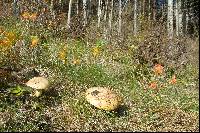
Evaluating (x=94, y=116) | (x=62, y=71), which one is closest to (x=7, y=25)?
(x=62, y=71)

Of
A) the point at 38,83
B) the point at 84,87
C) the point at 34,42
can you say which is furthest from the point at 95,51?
the point at 38,83

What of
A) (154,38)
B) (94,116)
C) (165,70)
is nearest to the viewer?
(94,116)

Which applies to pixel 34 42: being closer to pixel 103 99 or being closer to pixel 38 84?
pixel 38 84

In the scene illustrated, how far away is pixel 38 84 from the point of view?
650 cm

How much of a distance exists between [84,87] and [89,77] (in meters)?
0.44

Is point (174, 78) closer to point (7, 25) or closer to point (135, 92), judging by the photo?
point (135, 92)

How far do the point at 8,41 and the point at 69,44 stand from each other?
2.32m

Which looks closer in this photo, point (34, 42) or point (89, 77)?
point (89, 77)

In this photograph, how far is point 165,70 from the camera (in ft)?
32.2

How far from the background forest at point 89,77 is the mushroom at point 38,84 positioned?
0.11 metres

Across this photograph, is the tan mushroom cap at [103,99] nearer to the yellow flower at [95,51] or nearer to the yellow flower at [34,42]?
the yellow flower at [34,42]

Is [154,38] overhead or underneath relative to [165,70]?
overhead

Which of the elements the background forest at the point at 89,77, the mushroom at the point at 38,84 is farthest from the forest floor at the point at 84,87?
the mushroom at the point at 38,84

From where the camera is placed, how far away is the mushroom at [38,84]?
21.1 ft
